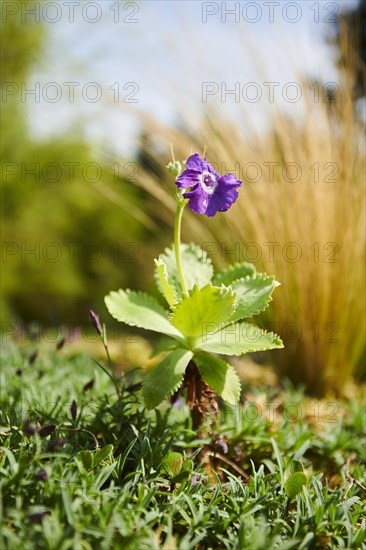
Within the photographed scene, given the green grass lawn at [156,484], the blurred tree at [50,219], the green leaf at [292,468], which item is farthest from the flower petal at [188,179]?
the blurred tree at [50,219]

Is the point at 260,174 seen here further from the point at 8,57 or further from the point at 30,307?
the point at 30,307

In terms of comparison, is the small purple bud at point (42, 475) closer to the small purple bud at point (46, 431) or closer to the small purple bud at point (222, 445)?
the small purple bud at point (46, 431)

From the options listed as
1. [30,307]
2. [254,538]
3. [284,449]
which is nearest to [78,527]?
[254,538]

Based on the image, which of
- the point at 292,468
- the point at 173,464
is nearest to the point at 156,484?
the point at 173,464

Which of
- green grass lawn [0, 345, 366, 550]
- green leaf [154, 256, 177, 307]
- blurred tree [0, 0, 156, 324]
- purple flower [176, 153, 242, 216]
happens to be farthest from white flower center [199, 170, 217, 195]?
blurred tree [0, 0, 156, 324]

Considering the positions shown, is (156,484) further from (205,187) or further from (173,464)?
→ (205,187)
